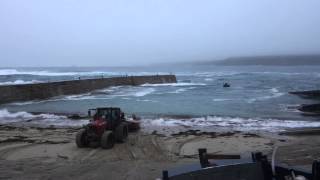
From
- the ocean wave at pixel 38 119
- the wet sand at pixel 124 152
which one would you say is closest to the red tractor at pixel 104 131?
the wet sand at pixel 124 152

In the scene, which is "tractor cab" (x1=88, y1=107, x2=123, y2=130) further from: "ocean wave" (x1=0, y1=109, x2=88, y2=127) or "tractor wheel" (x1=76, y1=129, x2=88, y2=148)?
"ocean wave" (x1=0, y1=109, x2=88, y2=127)

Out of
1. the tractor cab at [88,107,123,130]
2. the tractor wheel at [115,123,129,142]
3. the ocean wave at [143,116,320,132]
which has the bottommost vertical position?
the ocean wave at [143,116,320,132]

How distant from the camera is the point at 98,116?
54.2 feet

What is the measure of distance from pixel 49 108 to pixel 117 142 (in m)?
18.8

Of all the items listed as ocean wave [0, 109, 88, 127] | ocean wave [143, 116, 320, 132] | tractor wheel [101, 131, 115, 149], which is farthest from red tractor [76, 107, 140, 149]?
ocean wave [0, 109, 88, 127]

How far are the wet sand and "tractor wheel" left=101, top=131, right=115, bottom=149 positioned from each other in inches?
9.5

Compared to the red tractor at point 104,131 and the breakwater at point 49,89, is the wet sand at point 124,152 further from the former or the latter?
the breakwater at point 49,89

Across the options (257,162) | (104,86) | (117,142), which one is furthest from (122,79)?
(257,162)

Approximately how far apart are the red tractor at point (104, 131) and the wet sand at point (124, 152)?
1.01ft

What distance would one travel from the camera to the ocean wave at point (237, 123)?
2242cm

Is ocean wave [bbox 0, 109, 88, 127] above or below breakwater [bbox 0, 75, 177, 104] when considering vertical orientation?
below

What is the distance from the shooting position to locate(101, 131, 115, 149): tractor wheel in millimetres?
15094

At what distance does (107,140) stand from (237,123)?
36.1ft

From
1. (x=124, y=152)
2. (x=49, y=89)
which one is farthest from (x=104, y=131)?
(x=49, y=89)
